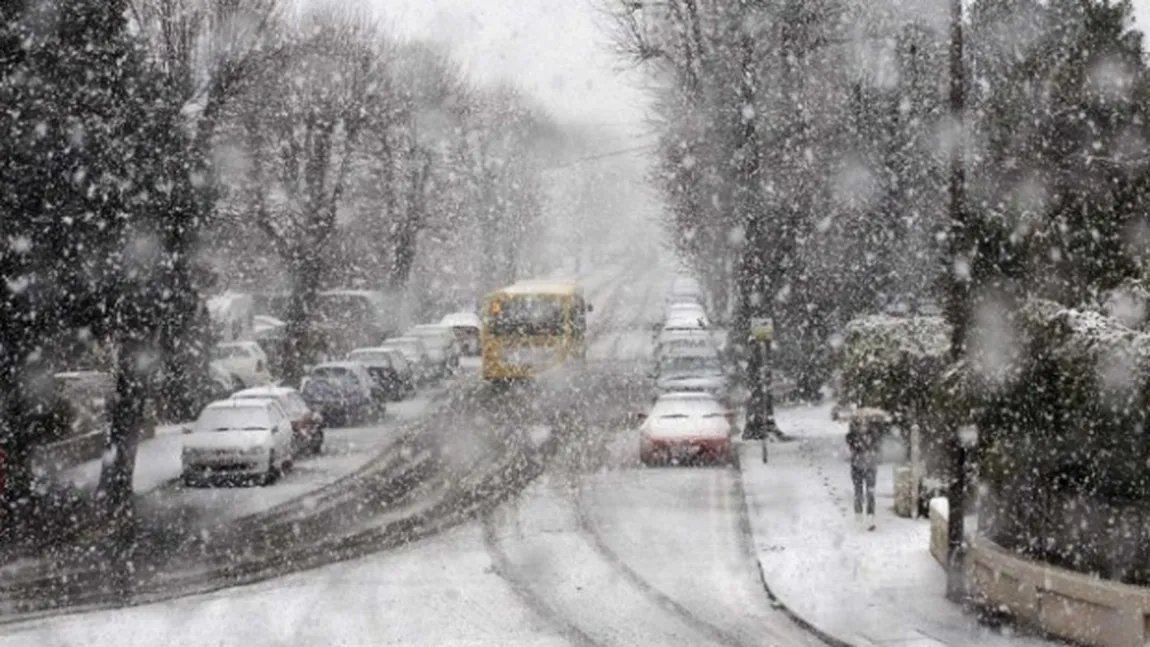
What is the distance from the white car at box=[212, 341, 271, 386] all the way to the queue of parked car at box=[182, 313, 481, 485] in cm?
3

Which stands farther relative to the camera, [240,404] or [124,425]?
[240,404]

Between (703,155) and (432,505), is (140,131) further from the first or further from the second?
(703,155)

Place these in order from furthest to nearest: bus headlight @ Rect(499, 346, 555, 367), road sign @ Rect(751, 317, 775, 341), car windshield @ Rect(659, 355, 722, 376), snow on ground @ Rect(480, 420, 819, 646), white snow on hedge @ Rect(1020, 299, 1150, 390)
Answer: bus headlight @ Rect(499, 346, 555, 367) → car windshield @ Rect(659, 355, 722, 376) → road sign @ Rect(751, 317, 775, 341) → snow on ground @ Rect(480, 420, 819, 646) → white snow on hedge @ Rect(1020, 299, 1150, 390)

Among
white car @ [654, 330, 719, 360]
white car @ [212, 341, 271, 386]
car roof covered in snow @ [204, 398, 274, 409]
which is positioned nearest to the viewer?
→ car roof covered in snow @ [204, 398, 274, 409]

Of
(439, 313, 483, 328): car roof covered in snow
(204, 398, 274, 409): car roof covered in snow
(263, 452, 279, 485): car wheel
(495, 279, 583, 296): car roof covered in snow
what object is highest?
(495, 279, 583, 296): car roof covered in snow

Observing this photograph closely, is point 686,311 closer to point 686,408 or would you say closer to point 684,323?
point 684,323

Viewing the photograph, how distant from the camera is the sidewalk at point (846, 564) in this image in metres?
15.3

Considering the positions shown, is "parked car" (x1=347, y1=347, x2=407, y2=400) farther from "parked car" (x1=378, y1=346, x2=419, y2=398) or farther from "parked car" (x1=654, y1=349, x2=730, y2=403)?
"parked car" (x1=654, y1=349, x2=730, y2=403)

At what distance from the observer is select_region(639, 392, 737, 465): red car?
28.5 metres

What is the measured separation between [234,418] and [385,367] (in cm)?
1465

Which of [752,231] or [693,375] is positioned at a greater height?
[752,231]

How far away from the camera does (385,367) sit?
42344mm

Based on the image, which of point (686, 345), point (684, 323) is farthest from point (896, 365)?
point (684, 323)

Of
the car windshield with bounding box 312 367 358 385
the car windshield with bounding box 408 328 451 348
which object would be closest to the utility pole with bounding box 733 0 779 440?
the car windshield with bounding box 312 367 358 385
